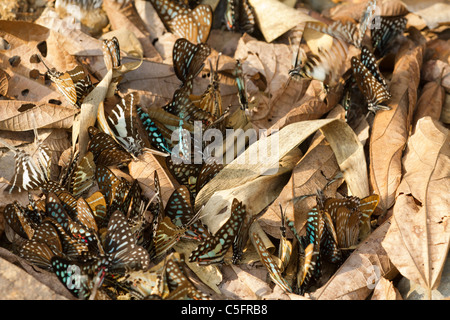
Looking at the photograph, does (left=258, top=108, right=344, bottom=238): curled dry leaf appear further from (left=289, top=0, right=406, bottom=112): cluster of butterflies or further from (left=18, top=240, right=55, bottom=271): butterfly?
(left=18, top=240, right=55, bottom=271): butterfly

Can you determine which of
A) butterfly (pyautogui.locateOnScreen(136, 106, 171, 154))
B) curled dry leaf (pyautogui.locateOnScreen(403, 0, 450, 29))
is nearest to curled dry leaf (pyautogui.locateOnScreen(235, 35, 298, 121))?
butterfly (pyautogui.locateOnScreen(136, 106, 171, 154))

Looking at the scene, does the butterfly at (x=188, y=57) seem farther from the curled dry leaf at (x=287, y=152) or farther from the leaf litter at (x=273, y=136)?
the curled dry leaf at (x=287, y=152)

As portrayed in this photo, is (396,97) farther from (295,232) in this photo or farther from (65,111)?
(65,111)

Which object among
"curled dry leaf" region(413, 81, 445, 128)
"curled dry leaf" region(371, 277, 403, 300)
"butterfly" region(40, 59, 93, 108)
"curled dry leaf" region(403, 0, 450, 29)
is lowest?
"curled dry leaf" region(371, 277, 403, 300)

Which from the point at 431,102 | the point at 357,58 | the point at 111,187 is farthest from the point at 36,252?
the point at 431,102

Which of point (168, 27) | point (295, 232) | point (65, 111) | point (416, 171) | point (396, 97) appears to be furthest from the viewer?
point (168, 27)
